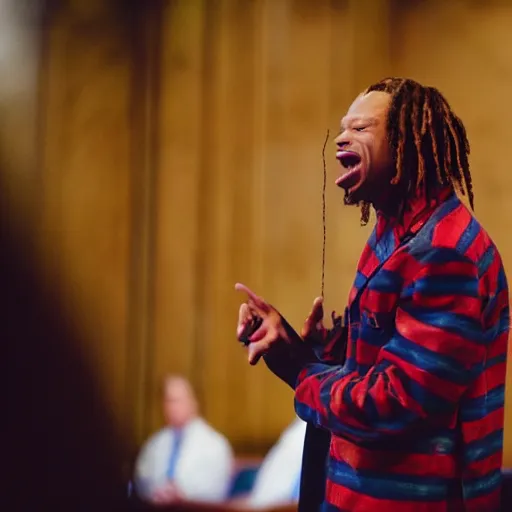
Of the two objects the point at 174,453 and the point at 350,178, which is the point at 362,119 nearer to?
the point at 350,178

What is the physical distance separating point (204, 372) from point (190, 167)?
1.40ft

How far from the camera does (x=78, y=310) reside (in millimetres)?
1510

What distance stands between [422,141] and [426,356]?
313 millimetres

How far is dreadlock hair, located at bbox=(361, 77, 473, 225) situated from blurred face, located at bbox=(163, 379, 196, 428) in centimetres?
66

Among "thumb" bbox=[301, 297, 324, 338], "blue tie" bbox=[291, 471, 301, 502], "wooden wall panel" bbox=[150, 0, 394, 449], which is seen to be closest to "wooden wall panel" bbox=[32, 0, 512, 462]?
"wooden wall panel" bbox=[150, 0, 394, 449]

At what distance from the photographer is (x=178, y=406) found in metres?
1.49

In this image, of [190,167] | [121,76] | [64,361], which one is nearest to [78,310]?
[64,361]

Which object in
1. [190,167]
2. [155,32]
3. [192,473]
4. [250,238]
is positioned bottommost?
[192,473]

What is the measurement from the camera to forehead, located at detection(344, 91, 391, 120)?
107 cm

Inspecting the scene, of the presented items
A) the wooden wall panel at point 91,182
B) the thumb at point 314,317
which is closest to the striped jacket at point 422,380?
the thumb at point 314,317

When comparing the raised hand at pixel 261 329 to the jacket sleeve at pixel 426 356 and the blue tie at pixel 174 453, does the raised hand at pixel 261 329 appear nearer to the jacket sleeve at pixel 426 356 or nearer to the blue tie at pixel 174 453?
the jacket sleeve at pixel 426 356

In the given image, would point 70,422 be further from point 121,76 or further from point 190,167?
point 121,76

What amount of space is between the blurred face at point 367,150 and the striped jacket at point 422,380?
0.25ft

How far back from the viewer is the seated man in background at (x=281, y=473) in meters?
1.39
